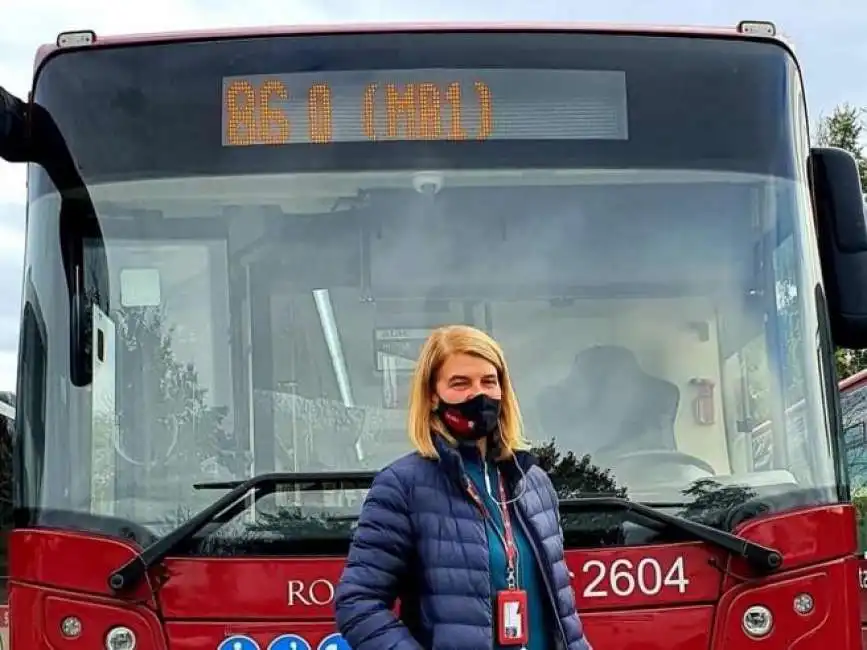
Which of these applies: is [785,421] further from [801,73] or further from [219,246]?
[219,246]

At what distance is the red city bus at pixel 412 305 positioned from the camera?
3719 millimetres

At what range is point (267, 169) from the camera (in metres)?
4.02

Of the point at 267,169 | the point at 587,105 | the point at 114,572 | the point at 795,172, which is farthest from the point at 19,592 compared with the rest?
the point at 795,172

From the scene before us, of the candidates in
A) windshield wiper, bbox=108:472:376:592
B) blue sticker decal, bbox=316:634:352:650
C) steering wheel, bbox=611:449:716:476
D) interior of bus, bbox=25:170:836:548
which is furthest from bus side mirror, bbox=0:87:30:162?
steering wheel, bbox=611:449:716:476

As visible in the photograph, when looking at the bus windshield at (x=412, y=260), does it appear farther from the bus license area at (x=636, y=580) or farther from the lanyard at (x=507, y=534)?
the lanyard at (x=507, y=534)

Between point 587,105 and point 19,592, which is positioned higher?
point 587,105

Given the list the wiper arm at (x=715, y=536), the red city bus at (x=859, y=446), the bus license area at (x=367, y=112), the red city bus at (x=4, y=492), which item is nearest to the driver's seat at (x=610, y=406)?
the wiper arm at (x=715, y=536)

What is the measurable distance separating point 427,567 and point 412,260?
1424 millimetres

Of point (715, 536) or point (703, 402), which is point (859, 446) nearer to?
point (703, 402)

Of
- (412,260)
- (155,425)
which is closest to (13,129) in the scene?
(155,425)

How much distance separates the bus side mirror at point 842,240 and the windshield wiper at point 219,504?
154 centimetres

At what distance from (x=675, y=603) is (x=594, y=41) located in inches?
66.7

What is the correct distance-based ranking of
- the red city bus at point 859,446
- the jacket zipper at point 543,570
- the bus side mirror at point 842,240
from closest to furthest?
Result: the jacket zipper at point 543,570, the bus side mirror at point 842,240, the red city bus at point 859,446

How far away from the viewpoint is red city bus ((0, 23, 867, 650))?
372 cm
